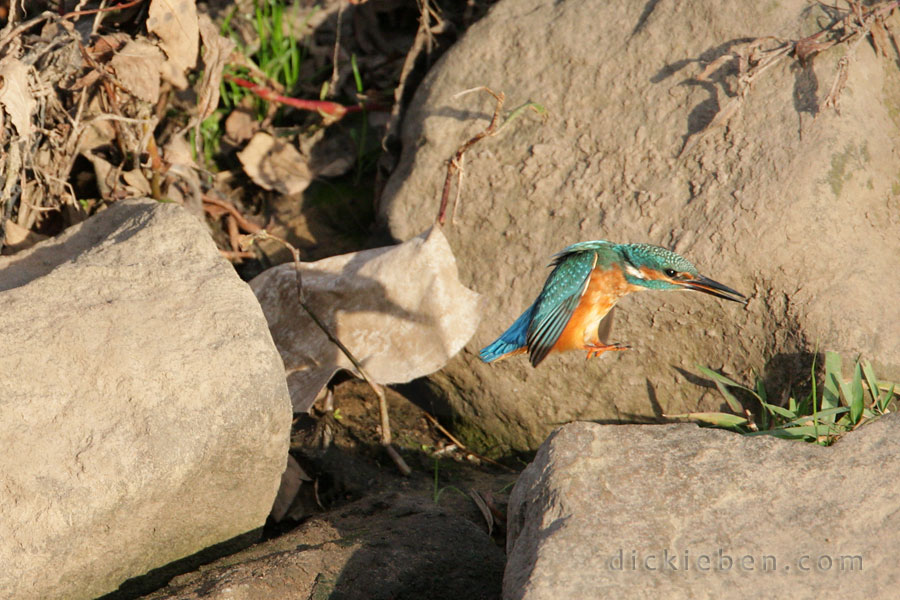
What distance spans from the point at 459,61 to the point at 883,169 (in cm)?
190

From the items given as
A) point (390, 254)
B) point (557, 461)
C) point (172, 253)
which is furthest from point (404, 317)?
point (557, 461)

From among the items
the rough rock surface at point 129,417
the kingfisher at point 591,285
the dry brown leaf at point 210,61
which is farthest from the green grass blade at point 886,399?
the dry brown leaf at point 210,61

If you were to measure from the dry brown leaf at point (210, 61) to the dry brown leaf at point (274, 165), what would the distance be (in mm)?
571

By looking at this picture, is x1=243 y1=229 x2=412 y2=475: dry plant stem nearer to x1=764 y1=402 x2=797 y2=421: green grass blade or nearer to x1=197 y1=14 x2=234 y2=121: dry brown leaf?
x1=197 y1=14 x2=234 y2=121: dry brown leaf

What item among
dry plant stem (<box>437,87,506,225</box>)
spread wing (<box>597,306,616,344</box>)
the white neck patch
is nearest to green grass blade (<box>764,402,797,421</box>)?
spread wing (<box>597,306,616,344</box>)

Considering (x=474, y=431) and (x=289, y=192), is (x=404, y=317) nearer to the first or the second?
(x=474, y=431)

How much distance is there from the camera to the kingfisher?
111 inches

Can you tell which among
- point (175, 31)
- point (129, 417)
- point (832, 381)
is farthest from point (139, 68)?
point (832, 381)

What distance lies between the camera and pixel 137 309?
273 cm

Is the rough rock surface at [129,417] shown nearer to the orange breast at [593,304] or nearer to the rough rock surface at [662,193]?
the orange breast at [593,304]

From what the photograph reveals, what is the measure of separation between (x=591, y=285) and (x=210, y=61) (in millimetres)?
2219

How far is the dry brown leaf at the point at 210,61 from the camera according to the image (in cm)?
406

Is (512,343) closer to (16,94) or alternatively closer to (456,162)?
(456,162)

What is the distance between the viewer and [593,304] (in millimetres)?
2928
